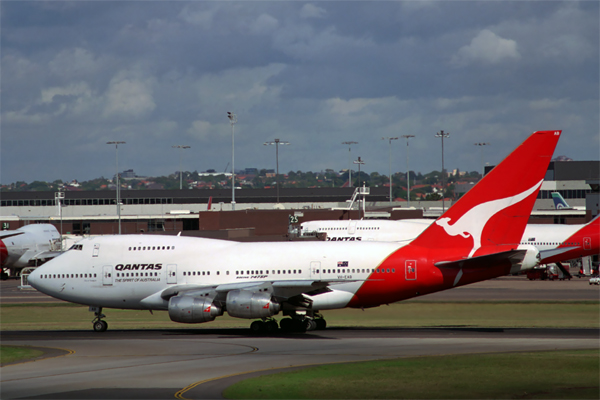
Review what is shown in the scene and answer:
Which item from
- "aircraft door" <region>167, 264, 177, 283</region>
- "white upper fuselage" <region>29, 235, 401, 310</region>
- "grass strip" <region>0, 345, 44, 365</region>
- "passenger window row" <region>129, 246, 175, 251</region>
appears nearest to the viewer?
"grass strip" <region>0, 345, 44, 365</region>

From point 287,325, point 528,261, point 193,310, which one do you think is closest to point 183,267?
point 193,310

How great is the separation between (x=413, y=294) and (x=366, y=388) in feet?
46.6

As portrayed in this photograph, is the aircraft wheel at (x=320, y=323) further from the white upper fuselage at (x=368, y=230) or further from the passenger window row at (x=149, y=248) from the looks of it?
the white upper fuselage at (x=368, y=230)

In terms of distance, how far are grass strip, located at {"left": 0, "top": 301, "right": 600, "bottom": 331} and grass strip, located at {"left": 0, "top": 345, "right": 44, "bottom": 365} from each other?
10.2m

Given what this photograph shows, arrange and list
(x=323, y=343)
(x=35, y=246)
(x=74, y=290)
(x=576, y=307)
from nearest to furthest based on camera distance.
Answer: (x=323, y=343), (x=74, y=290), (x=576, y=307), (x=35, y=246)

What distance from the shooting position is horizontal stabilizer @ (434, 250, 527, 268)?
32031mm

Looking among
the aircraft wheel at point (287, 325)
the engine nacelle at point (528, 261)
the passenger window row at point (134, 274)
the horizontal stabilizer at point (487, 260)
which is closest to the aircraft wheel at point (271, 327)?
the aircraft wheel at point (287, 325)

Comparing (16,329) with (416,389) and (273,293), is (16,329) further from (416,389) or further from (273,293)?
(416,389)

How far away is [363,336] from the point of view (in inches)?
1305

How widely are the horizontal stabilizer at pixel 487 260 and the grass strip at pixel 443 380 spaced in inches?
268

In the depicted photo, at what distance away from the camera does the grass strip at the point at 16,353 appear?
27.8 m

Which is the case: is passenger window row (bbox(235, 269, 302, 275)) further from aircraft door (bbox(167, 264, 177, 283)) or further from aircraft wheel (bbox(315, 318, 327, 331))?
aircraft door (bbox(167, 264, 177, 283))

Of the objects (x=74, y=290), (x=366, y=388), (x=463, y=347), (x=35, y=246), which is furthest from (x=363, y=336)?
(x=35, y=246)

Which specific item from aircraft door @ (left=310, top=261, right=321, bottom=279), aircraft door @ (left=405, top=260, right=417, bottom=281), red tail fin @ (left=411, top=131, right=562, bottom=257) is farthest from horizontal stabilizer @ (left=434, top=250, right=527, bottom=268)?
aircraft door @ (left=310, top=261, right=321, bottom=279)
